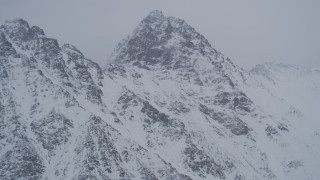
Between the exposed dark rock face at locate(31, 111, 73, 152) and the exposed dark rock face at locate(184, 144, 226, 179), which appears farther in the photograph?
the exposed dark rock face at locate(184, 144, 226, 179)

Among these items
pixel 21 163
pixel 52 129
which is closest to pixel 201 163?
pixel 52 129

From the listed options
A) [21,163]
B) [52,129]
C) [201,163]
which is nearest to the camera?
[21,163]

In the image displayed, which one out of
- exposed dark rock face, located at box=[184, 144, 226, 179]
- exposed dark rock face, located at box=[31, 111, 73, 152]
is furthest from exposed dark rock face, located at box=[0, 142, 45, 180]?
exposed dark rock face, located at box=[184, 144, 226, 179]

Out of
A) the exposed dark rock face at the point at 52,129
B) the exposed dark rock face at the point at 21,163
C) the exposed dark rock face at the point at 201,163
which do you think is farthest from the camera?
the exposed dark rock face at the point at 201,163

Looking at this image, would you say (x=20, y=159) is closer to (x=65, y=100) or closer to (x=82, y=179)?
(x=82, y=179)

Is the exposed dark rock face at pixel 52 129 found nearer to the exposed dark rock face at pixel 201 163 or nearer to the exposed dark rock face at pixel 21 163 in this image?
the exposed dark rock face at pixel 21 163

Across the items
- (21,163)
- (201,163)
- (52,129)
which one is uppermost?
(201,163)

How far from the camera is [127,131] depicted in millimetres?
198375

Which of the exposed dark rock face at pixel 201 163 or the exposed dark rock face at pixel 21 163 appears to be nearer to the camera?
the exposed dark rock face at pixel 21 163

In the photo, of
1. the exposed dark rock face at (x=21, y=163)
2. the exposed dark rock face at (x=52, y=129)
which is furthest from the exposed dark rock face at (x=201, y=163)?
the exposed dark rock face at (x=21, y=163)

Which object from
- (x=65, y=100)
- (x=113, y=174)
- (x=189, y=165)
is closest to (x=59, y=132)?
(x=65, y=100)

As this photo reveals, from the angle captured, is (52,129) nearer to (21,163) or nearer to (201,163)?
(21,163)

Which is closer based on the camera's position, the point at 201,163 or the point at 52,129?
the point at 52,129

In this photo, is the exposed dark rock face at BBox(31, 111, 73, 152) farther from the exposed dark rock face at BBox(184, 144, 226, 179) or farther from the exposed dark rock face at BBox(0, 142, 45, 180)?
the exposed dark rock face at BBox(184, 144, 226, 179)
